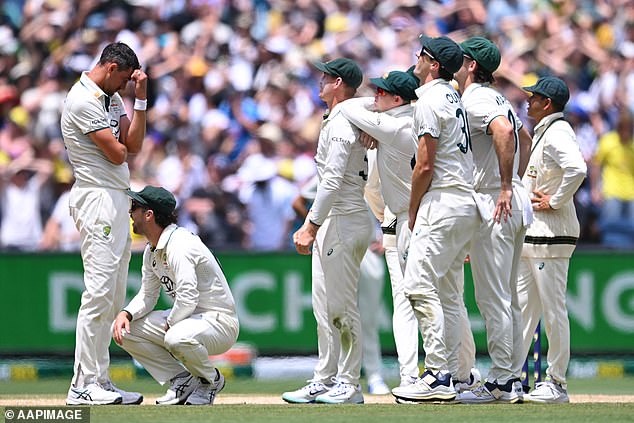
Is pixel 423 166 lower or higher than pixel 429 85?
lower

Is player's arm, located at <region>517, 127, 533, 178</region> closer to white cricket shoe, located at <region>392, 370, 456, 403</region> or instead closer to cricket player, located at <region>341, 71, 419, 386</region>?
cricket player, located at <region>341, 71, 419, 386</region>

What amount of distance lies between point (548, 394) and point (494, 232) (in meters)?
1.38

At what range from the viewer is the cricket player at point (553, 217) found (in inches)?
380

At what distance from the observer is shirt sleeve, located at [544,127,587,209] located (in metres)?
9.59

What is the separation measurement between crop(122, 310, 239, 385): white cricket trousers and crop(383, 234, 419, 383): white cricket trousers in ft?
4.08

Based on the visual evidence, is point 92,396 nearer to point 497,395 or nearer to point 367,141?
point 367,141

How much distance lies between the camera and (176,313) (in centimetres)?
920

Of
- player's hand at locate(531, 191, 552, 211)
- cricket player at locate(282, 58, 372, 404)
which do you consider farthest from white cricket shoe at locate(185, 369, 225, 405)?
player's hand at locate(531, 191, 552, 211)

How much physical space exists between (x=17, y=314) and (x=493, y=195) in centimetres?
619

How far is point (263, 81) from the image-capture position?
56.1 ft

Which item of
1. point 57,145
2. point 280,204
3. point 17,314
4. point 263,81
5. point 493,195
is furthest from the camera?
point 263,81

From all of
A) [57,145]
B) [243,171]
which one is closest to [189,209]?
[243,171]

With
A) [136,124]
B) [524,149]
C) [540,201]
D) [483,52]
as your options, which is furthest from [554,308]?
[136,124]

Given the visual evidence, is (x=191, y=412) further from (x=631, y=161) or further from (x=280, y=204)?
(x=631, y=161)
